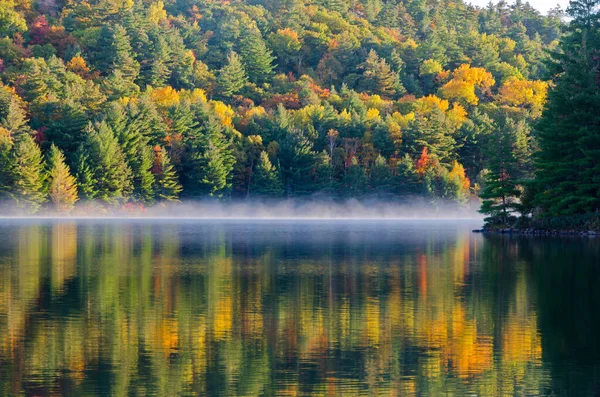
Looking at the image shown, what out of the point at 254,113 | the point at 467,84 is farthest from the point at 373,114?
the point at 467,84

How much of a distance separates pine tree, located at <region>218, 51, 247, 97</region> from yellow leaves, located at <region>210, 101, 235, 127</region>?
7830 mm

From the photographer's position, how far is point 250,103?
410 feet

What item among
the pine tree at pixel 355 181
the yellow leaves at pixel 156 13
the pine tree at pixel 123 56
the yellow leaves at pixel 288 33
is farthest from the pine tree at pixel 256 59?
the pine tree at pixel 355 181

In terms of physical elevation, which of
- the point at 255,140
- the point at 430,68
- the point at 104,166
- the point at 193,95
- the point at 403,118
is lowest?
the point at 104,166

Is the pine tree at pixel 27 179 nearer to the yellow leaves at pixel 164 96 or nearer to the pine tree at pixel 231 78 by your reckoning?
the yellow leaves at pixel 164 96

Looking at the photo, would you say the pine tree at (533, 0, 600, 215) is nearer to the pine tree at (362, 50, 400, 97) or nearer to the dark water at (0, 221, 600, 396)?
the dark water at (0, 221, 600, 396)

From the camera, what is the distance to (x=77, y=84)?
105125 millimetres

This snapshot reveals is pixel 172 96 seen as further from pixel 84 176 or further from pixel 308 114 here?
pixel 84 176

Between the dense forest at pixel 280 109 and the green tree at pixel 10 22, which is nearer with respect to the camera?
the dense forest at pixel 280 109

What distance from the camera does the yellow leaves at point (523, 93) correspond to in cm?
13025

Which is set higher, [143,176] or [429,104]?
[429,104]

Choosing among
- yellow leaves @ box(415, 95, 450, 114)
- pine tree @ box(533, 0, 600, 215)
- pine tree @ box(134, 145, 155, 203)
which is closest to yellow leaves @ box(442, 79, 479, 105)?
yellow leaves @ box(415, 95, 450, 114)

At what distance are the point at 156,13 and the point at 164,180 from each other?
54.7 metres

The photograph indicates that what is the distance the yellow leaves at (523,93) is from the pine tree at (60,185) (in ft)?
208
